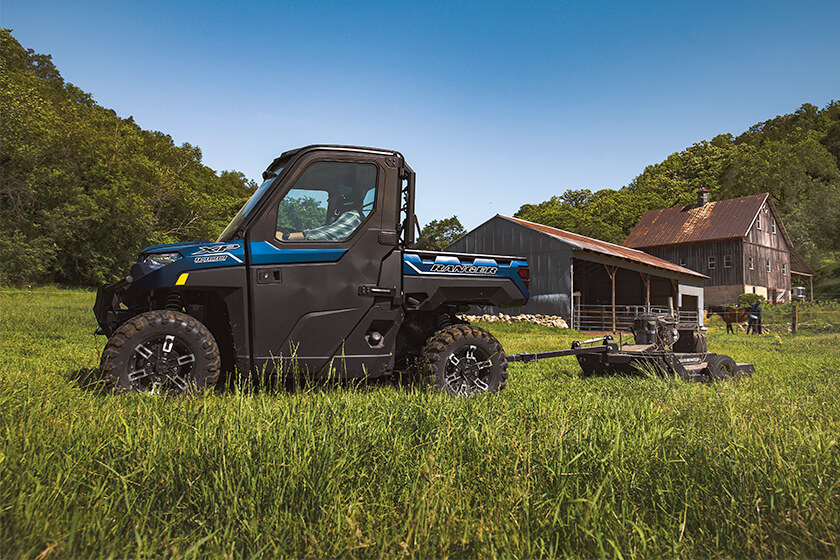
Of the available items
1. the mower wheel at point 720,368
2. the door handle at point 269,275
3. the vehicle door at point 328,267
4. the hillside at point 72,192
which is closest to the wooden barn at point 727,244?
the hillside at point 72,192

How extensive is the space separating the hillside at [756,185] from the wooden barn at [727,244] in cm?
990

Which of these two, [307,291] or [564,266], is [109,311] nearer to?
[307,291]

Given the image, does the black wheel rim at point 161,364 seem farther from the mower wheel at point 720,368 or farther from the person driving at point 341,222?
the mower wheel at point 720,368

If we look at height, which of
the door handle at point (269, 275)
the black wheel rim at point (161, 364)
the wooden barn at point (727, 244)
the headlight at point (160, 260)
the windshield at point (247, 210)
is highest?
the wooden barn at point (727, 244)

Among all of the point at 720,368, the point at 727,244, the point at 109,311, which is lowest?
the point at 720,368

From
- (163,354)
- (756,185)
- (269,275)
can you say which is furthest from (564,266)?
(756,185)

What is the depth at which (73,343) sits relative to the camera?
33.9 ft

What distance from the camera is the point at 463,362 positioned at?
5.84 metres

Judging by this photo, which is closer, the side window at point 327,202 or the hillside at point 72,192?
the side window at point 327,202

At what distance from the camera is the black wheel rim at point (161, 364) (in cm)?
477

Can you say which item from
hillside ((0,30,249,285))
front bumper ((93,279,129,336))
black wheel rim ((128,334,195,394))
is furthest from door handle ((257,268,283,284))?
hillside ((0,30,249,285))

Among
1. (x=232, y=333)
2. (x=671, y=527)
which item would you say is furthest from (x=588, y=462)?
(x=232, y=333)

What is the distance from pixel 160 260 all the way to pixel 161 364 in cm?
94

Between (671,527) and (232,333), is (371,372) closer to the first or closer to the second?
(232,333)
